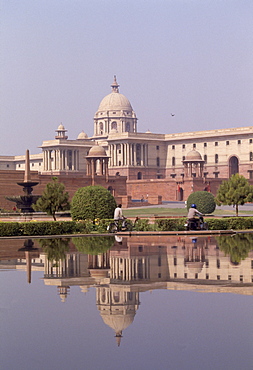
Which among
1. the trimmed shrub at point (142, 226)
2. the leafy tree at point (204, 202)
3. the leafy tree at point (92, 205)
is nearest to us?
the trimmed shrub at point (142, 226)

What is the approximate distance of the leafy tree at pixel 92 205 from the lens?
3622 cm

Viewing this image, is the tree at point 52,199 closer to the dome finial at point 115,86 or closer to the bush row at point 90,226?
the bush row at point 90,226

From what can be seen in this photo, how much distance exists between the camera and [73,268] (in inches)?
667

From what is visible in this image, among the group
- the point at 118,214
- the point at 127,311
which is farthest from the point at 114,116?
the point at 127,311

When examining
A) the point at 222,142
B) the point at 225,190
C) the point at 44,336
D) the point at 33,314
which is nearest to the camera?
the point at 44,336

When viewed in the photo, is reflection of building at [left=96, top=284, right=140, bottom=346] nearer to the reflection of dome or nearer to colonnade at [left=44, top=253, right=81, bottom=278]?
colonnade at [left=44, top=253, right=81, bottom=278]

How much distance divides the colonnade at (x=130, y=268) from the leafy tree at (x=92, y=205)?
1686 cm

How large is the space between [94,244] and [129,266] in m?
7.80

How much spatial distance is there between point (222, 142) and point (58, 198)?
80.2 m

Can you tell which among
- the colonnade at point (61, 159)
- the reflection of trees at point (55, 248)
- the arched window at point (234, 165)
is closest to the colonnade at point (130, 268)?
the reflection of trees at point (55, 248)

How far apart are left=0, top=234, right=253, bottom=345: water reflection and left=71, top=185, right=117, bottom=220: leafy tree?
918 cm

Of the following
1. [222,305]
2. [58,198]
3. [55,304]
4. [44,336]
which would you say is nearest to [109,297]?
[55,304]

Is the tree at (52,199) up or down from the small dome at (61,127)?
down

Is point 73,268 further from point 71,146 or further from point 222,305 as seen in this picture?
point 71,146
